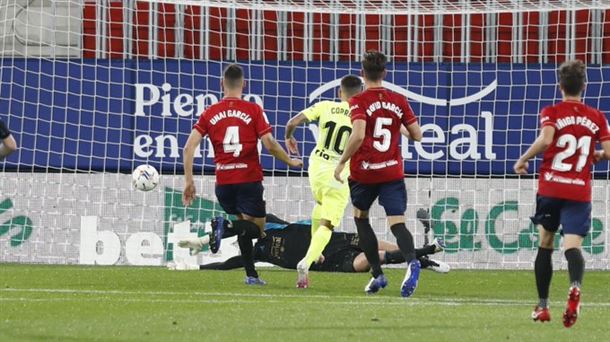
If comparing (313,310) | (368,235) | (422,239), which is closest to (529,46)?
(422,239)

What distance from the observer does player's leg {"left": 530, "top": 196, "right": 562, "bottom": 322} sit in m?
8.89

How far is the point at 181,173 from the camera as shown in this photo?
17.3 m

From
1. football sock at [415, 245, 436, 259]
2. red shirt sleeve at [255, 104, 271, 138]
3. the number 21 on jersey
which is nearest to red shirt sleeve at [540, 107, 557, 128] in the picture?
the number 21 on jersey

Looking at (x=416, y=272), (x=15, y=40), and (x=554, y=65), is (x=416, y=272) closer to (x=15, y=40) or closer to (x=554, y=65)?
(x=554, y=65)

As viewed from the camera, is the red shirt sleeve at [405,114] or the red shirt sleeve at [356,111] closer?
the red shirt sleeve at [356,111]

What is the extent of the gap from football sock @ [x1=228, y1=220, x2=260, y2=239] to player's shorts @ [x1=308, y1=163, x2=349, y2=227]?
2.33ft

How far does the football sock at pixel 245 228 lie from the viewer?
12445mm

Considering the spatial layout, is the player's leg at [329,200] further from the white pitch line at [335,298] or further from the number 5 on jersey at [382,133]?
the number 5 on jersey at [382,133]

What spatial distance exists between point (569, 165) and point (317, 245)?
396cm

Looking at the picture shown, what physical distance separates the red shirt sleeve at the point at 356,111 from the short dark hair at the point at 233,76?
135 centimetres

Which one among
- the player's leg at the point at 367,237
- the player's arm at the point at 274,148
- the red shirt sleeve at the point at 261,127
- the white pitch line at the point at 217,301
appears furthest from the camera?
the red shirt sleeve at the point at 261,127

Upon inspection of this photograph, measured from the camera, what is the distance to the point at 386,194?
11.4 meters

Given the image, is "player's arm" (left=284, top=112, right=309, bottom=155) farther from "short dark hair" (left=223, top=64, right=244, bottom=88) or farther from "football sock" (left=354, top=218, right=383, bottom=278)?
"football sock" (left=354, top=218, right=383, bottom=278)

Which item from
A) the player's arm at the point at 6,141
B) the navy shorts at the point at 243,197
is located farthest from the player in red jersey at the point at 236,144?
the player's arm at the point at 6,141
